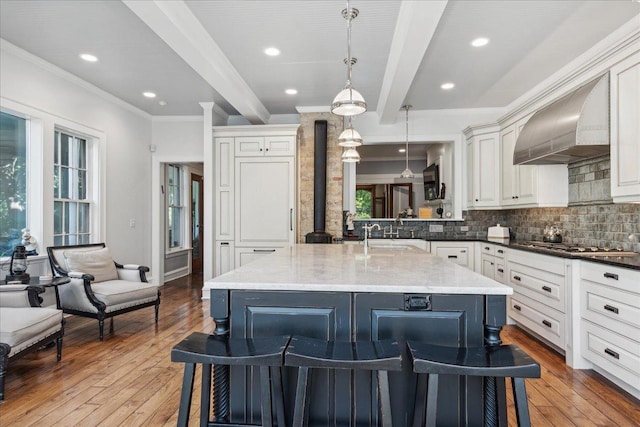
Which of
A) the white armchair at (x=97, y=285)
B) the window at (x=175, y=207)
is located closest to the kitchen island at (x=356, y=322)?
the white armchair at (x=97, y=285)

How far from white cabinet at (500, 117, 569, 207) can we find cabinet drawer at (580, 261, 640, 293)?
1513 mm

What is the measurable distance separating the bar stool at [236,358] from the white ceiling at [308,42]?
90.6 inches

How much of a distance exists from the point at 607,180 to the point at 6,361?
4.92 m

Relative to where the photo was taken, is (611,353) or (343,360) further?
(611,353)

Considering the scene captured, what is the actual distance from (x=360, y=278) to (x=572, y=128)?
2.52m

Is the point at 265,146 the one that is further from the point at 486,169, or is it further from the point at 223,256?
the point at 486,169

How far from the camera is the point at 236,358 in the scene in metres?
1.48

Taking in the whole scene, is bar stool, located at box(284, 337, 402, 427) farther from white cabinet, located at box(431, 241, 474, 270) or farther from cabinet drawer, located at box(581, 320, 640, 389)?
white cabinet, located at box(431, 241, 474, 270)

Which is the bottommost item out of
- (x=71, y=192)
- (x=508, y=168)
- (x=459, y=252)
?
(x=459, y=252)

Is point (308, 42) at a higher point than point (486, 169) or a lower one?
higher

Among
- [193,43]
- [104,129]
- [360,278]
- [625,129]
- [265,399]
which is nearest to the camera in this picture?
[265,399]

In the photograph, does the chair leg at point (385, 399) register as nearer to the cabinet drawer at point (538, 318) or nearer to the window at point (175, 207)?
the cabinet drawer at point (538, 318)

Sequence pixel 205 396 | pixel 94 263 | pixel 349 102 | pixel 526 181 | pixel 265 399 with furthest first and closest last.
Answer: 1. pixel 526 181
2. pixel 94 263
3. pixel 349 102
4. pixel 205 396
5. pixel 265 399

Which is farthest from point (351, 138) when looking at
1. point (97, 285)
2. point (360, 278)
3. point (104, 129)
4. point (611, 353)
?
point (104, 129)
